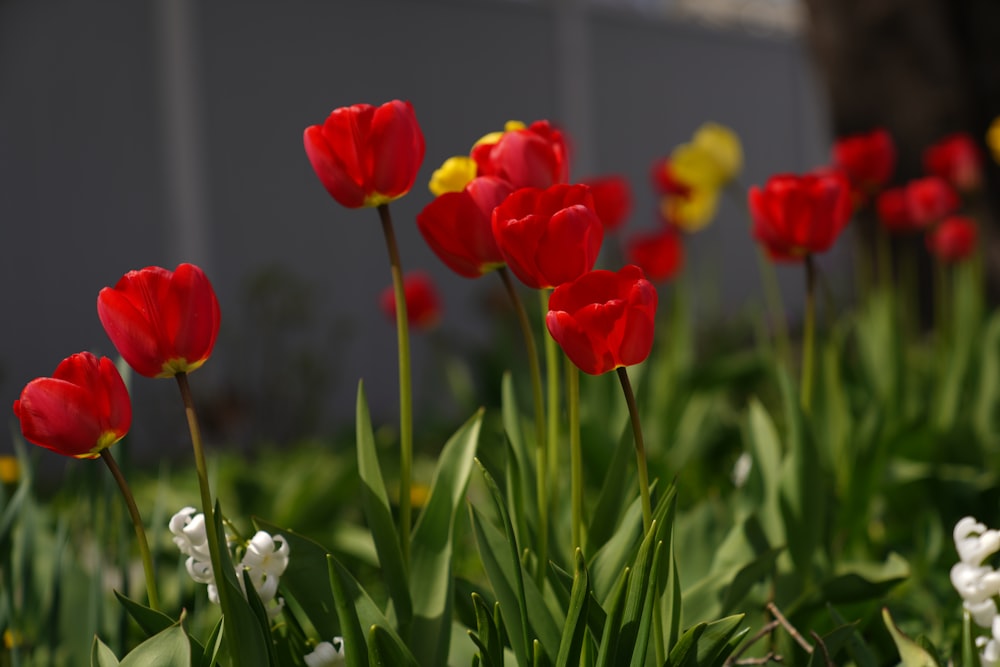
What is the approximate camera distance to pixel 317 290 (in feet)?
21.1

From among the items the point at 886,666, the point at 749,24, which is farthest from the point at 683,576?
the point at 749,24

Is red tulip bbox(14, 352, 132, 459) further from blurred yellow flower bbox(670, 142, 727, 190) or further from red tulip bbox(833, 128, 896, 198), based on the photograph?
blurred yellow flower bbox(670, 142, 727, 190)

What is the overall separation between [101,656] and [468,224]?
0.45 meters

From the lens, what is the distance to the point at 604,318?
28.8 inches

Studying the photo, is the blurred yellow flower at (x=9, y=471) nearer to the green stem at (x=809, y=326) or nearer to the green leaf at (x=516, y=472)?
the green leaf at (x=516, y=472)

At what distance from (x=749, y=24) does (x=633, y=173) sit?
238cm

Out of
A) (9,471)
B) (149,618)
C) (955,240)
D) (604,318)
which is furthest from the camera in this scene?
(955,240)

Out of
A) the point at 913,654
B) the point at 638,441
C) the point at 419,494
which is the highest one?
the point at 638,441

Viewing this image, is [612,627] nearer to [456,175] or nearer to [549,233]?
[549,233]

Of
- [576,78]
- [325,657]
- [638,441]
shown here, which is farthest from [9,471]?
[576,78]

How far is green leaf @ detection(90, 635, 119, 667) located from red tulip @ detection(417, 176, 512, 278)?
401 mm

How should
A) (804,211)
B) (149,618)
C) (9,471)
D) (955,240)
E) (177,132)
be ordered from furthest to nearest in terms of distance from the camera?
(177,132), (955,240), (9,471), (804,211), (149,618)

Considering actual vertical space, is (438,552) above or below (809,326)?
below

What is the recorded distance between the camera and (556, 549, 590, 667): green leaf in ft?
2.45
